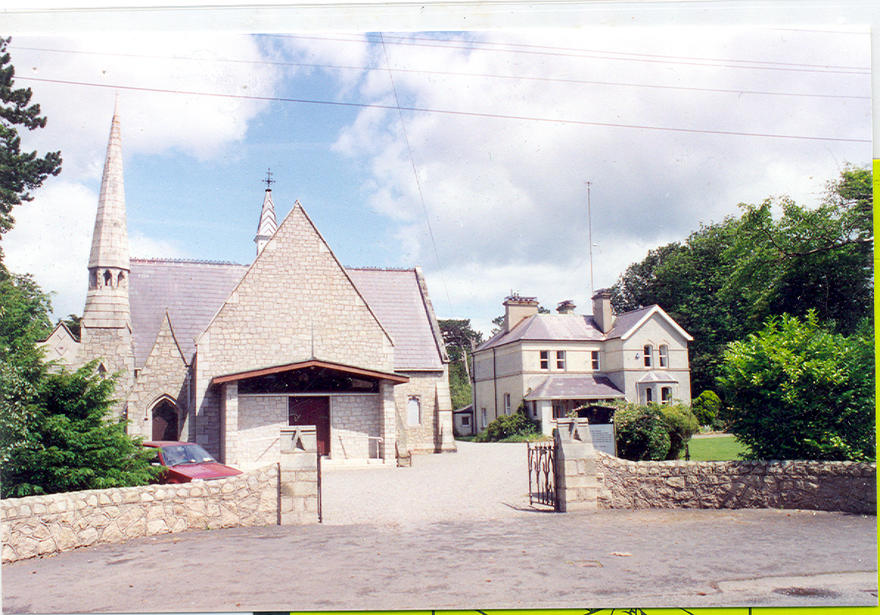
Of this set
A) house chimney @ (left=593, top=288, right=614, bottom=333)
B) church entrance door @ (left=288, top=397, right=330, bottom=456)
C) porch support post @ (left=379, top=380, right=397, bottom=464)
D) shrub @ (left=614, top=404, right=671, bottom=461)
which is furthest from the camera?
porch support post @ (left=379, top=380, right=397, bottom=464)

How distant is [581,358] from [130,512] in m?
5.75

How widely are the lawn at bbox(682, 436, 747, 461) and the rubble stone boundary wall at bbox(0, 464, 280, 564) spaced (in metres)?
5.61

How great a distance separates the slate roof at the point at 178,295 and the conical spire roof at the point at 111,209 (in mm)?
339

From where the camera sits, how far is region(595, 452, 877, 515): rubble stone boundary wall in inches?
289

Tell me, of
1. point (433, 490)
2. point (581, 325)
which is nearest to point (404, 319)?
point (433, 490)

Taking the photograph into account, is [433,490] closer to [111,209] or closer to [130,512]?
[130,512]

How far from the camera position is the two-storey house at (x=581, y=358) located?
758 centimetres

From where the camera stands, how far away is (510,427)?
35.2 ft

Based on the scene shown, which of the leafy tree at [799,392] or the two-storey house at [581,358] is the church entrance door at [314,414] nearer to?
the two-storey house at [581,358]

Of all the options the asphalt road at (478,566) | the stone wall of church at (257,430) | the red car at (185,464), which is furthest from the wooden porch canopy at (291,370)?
the asphalt road at (478,566)

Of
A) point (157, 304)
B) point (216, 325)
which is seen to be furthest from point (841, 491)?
point (216, 325)

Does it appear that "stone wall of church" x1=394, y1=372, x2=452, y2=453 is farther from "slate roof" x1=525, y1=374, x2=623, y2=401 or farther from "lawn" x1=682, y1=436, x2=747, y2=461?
"lawn" x1=682, y1=436, x2=747, y2=461

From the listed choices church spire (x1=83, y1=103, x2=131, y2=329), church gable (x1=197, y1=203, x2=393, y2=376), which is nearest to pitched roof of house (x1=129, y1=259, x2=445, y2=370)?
church spire (x1=83, y1=103, x2=131, y2=329)

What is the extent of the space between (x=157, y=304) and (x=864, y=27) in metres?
9.93
